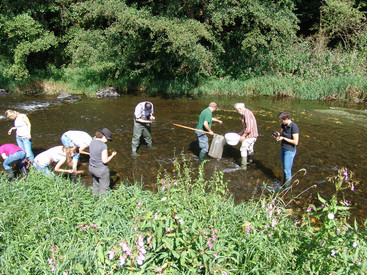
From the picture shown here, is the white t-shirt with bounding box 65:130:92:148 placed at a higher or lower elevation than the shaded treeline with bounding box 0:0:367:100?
lower

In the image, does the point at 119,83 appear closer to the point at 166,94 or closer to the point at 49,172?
the point at 166,94

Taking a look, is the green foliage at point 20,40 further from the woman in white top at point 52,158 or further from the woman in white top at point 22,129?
the woman in white top at point 52,158

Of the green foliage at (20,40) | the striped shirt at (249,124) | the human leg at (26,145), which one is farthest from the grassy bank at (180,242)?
the green foliage at (20,40)

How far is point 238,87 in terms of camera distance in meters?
17.5

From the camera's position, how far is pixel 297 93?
16.6 m

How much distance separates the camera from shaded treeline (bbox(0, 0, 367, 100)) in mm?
15391

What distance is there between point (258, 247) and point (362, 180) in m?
5.11

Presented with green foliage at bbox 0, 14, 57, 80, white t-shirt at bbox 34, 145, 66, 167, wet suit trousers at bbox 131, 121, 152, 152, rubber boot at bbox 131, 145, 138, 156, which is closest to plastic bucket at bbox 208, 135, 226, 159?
wet suit trousers at bbox 131, 121, 152, 152

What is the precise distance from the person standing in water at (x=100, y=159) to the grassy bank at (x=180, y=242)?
41.1 inches

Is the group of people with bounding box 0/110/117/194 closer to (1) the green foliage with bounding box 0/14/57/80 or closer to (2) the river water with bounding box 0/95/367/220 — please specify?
(2) the river water with bounding box 0/95/367/220

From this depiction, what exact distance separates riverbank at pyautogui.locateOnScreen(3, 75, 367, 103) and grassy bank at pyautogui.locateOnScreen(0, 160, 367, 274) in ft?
45.6

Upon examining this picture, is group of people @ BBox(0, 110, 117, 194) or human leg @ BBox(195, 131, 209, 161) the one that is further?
human leg @ BBox(195, 131, 209, 161)

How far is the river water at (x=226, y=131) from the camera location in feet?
23.2

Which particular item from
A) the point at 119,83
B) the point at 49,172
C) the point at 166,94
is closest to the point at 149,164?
the point at 49,172
